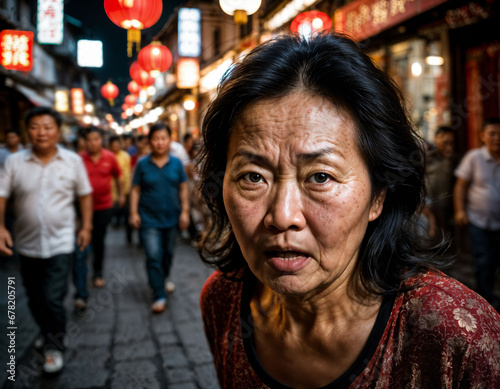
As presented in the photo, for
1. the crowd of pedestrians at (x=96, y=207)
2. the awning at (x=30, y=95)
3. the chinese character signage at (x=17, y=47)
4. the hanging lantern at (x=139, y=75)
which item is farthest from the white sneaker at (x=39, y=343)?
the awning at (x=30, y=95)

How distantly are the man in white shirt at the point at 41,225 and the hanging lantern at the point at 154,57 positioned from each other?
719cm

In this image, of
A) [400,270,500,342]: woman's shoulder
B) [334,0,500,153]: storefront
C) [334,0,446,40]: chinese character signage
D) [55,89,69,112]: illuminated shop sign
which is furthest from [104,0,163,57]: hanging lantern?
[55,89,69,112]: illuminated shop sign

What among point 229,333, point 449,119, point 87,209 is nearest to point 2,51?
point 87,209

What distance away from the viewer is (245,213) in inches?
51.8

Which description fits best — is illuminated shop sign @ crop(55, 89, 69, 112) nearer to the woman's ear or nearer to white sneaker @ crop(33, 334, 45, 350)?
white sneaker @ crop(33, 334, 45, 350)

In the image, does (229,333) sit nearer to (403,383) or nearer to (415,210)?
(403,383)

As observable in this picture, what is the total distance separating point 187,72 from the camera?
1672 centimetres

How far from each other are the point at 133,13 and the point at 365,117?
19.3ft

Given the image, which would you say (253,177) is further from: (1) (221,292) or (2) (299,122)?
(1) (221,292)

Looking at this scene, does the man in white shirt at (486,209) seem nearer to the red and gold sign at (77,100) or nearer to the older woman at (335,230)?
the older woman at (335,230)

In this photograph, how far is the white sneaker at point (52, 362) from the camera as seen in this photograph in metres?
3.69

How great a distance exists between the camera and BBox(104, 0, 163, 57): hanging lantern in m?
6.17

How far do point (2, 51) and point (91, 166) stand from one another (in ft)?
25.6

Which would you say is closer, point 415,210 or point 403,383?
point 403,383
